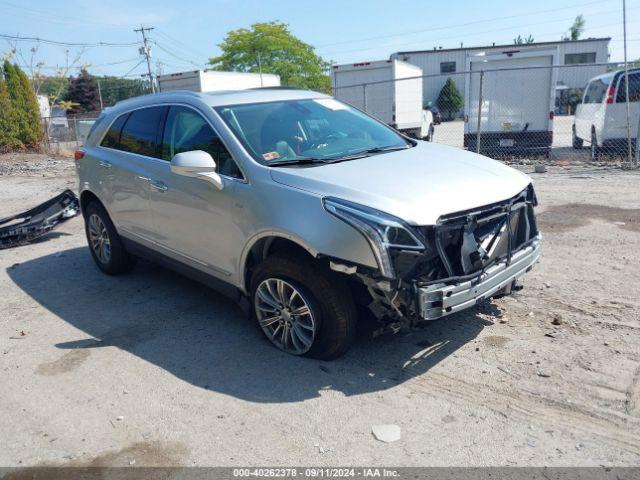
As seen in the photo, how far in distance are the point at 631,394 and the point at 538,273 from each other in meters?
2.22

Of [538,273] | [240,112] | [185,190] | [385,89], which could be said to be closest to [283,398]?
[185,190]

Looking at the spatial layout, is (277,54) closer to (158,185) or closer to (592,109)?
(592,109)

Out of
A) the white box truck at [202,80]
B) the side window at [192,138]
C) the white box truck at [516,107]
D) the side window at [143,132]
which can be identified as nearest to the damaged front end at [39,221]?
the side window at [143,132]

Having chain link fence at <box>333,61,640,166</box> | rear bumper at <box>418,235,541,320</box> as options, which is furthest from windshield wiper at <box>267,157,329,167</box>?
chain link fence at <box>333,61,640,166</box>

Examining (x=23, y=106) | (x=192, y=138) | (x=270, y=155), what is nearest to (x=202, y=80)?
(x=23, y=106)

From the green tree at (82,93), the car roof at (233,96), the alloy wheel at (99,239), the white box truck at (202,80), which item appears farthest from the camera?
the green tree at (82,93)

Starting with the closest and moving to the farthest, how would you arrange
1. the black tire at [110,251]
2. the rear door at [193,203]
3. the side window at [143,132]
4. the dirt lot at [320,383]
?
1. the dirt lot at [320,383]
2. the rear door at [193,203]
3. the side window at [143,132]
4. the black tire at [110,251]

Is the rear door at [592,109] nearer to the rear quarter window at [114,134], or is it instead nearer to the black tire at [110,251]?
the rear quarter window at [114,134]

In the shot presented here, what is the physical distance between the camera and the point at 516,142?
13547 mm

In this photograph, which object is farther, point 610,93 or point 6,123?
point 6,123

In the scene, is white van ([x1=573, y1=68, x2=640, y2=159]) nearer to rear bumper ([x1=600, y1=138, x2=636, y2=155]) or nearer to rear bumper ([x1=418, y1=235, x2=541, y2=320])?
rear bumper ([x1=600, y1=138, x2=636, y2=155])

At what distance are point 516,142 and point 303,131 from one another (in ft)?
34.2

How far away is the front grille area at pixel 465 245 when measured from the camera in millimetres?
3350

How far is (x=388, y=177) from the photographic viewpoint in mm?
3766
